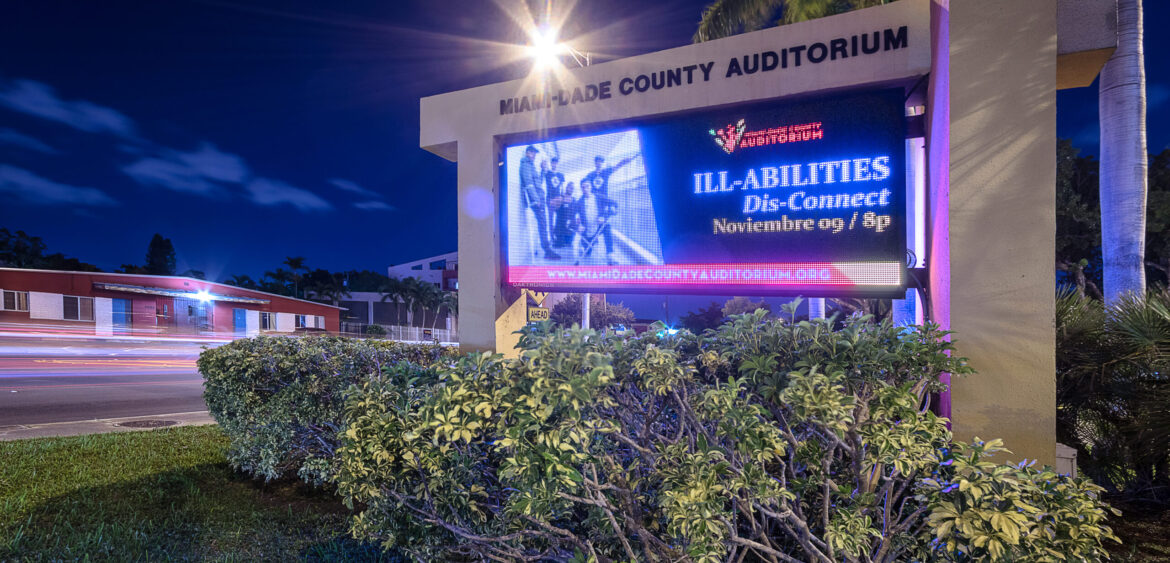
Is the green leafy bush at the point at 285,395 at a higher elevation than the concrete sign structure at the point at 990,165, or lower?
lower

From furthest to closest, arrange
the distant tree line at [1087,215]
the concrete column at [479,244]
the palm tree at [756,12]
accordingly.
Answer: the distant tree line at [1087,215] < the palm tree at [756,12] < the concrete column at [479,244]

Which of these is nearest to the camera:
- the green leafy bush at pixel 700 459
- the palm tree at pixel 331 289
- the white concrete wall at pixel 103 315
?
the green leafy bush at pixel 700 459

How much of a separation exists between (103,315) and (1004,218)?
41.1 metres

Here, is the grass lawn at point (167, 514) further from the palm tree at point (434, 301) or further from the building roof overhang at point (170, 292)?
the palm tree at point (434, 301)

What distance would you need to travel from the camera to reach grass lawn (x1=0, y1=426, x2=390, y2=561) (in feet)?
13.6

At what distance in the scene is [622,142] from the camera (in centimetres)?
753

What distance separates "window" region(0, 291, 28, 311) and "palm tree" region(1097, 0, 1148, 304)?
42.6 m

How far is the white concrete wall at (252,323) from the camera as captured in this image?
125 ft

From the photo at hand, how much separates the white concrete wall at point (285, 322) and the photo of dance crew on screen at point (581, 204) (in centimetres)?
3905

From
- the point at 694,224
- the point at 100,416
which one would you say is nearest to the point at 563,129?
the point at 694,224

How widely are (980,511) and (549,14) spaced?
8.26 metres

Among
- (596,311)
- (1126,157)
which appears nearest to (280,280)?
(596,311)

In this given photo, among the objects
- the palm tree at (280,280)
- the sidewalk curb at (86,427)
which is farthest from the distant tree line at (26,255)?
the sidewalk curb at (86,427)

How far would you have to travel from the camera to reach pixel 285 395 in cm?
498
